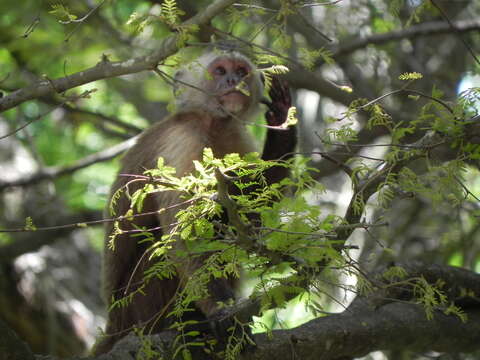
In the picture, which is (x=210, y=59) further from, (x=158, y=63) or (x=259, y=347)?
(x=259, y=347)

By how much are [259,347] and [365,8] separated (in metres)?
5.87

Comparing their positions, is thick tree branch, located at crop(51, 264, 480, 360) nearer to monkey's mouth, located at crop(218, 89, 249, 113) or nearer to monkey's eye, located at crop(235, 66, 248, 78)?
monkey's mouth, located at crop(218, 89, 249, 113)

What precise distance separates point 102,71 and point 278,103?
2.24m

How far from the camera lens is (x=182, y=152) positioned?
5.65m

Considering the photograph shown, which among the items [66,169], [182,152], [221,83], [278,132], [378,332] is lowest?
[378,332]

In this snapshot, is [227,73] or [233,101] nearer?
[233,101]

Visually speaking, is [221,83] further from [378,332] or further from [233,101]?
[378,332]

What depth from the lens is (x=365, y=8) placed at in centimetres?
872

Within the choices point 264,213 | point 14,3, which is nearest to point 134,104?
point 14,3

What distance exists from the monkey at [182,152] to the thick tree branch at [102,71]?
120 centimetres

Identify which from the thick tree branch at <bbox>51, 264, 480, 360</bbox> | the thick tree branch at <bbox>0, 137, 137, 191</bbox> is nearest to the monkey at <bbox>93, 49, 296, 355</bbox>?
the thick tree branch at <bbox>51, 264, 480, 360</bbox>

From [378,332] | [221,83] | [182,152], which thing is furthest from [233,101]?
[378,332]

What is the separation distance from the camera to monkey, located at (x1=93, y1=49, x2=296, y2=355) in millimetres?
5562

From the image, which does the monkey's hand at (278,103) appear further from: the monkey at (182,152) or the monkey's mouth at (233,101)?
the monkey's mouth at (233,101)
